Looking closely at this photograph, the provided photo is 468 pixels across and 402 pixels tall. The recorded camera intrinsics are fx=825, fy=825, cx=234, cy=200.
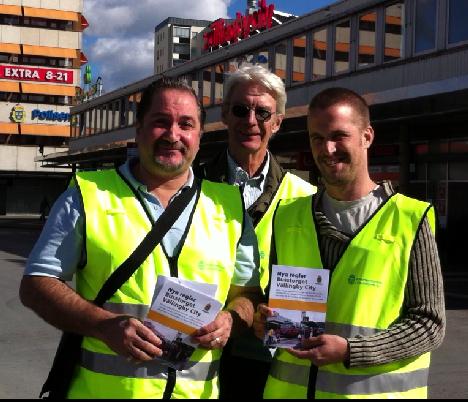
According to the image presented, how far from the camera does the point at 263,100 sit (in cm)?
397

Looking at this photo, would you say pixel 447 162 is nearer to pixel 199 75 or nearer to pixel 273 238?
pixel 199 75

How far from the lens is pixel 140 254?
2.89 m

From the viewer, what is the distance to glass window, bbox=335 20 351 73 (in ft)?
81.2

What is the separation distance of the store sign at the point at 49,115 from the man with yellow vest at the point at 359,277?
72789 mm

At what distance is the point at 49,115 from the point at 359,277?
73448mm

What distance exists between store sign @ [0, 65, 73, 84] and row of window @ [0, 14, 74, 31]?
4038 millimetres

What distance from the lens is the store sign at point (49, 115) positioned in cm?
7331

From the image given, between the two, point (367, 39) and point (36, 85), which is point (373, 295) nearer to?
point (367, 39)

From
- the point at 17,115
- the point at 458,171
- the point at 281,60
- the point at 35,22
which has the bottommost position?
the point at 458,171

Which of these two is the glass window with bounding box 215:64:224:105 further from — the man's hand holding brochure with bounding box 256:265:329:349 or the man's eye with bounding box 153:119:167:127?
the man's hand holding brochure with bounding box 256:265:329:349

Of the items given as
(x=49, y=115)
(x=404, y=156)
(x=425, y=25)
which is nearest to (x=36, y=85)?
(x=49, y=115)

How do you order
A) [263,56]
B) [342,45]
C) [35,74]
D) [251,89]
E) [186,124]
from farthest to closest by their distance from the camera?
1. [35,74]
2. [263,56]
3. [342,45]
4. [251,89]
5. [186,124]

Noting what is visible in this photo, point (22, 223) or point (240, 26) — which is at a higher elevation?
point (240, 26)

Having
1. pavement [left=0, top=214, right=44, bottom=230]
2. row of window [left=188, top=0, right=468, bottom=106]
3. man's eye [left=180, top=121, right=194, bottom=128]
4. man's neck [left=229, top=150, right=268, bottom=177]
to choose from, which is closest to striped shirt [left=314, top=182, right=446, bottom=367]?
man's eye [left=180, top=121, right=194, bottom=128]
